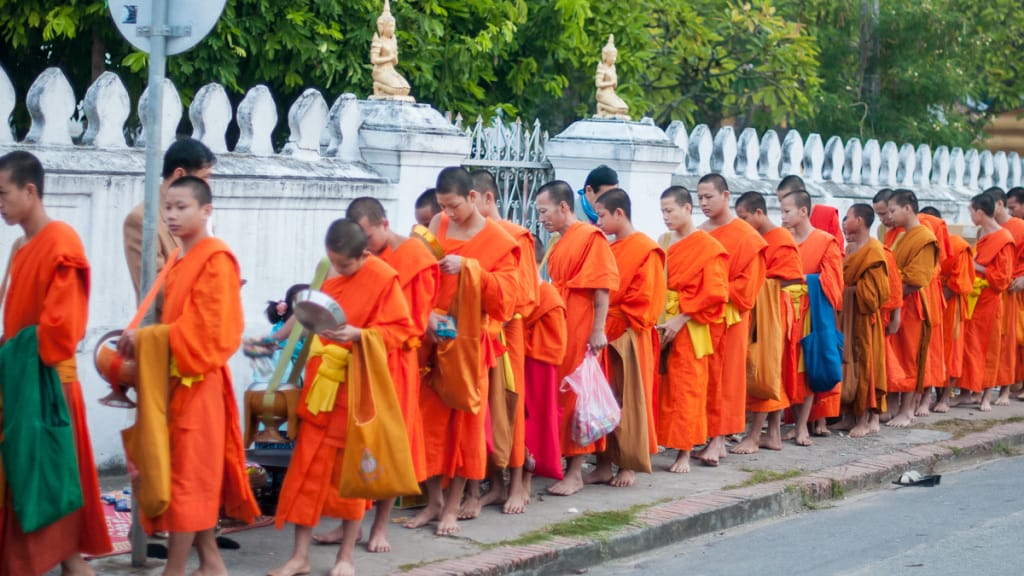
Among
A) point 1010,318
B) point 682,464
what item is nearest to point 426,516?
point 682,464

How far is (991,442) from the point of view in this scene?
10.5 meters

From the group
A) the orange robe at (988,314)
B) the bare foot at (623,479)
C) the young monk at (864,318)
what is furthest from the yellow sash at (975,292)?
the bare foot at (623,479)

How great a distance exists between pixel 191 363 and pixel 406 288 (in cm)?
120

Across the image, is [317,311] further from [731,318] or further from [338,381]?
[731,318]

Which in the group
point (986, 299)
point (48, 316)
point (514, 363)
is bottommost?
point (514, 363)

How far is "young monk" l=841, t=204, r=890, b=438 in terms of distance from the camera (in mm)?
10367

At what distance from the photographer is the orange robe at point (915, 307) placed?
10859 mm

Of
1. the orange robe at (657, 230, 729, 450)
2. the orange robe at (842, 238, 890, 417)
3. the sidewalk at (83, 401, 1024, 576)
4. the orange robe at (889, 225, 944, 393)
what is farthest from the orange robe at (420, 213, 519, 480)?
the orange robe at (889, 225, 944, 393)

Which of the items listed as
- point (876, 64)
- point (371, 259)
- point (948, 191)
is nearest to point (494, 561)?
point (371, 259)

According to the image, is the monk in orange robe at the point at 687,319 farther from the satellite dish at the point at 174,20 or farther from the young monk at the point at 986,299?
the young monk at the point at 986,299

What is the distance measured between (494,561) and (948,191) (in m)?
10.3

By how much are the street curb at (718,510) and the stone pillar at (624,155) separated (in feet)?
7.62

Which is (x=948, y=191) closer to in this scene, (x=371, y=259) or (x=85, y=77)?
(x=85, y=77)

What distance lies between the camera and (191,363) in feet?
17.9
